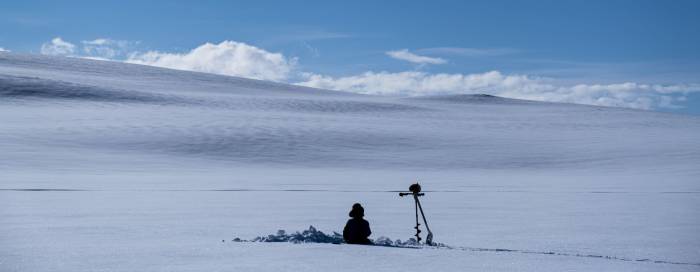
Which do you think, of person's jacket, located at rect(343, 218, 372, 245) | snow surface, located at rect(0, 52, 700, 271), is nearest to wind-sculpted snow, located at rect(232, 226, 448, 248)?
person's jacket, located at rect(343, 218, 372, 245)

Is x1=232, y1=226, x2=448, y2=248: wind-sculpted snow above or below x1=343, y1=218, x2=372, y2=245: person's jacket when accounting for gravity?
below

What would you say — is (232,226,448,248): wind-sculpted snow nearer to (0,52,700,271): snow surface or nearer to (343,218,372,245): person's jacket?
(343,218,372,245): person's jacket

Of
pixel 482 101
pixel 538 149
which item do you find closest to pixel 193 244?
pixel 538 149

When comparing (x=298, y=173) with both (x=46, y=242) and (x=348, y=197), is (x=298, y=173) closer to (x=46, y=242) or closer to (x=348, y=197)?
(x=348, y=197)

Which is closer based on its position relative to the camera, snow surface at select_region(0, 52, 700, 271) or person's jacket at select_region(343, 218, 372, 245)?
snow surface at select_region(0, 52, 700, 271)

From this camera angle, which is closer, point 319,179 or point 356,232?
point 356,232

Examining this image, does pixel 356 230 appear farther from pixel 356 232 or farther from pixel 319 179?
pixel 319 179

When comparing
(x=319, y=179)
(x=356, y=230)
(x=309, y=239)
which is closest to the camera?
(x=356, y=230)

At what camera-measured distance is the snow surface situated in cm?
798

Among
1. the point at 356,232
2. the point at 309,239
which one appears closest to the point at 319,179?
the point at 309,239

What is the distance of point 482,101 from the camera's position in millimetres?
60531

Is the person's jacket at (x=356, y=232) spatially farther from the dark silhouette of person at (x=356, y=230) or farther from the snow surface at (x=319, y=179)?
the snow surface at (x=319, y=179)

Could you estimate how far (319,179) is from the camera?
2292cm

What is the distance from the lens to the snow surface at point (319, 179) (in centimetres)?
798
